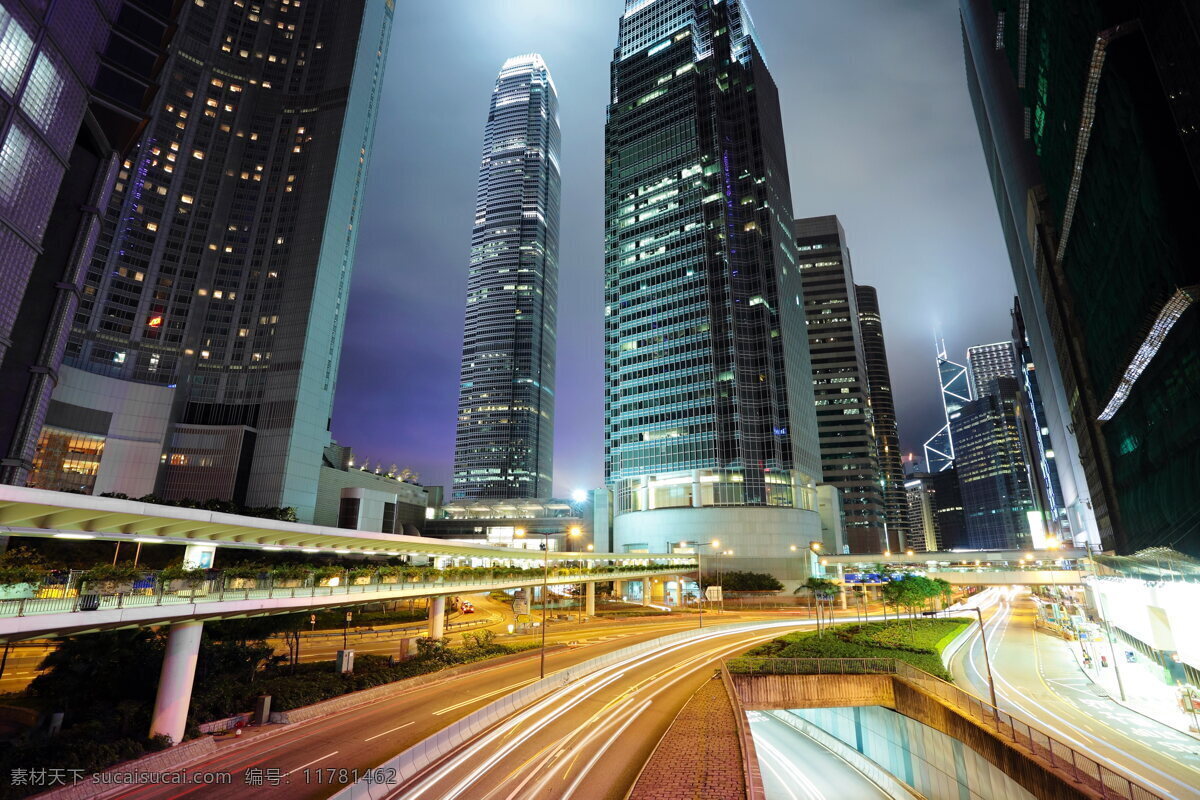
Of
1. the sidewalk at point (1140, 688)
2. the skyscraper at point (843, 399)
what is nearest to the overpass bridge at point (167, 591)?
the sidewalk at point (1140, 688)

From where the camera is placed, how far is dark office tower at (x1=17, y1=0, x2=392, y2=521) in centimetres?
8481

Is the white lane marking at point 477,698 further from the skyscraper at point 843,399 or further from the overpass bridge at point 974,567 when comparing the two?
the skyscraper at point 843,399

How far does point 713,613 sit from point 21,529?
78252 mm

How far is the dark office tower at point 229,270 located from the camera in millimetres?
84812

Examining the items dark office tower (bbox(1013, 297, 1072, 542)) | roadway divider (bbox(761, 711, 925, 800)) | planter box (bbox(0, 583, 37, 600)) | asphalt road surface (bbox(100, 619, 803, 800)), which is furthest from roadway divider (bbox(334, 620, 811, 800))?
dark office tower (bbox(1013, 297, 1072, 542))

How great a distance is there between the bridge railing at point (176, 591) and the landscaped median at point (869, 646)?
898 inches

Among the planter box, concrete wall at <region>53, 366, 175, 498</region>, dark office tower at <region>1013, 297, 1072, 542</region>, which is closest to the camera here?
the planter box

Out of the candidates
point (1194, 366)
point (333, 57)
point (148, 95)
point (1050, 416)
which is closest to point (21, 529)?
point (1194, 366)

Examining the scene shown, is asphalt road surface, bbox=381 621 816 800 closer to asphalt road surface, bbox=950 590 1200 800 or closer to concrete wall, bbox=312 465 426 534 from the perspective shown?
asphalt road surface, bbox=950 590 1200 800

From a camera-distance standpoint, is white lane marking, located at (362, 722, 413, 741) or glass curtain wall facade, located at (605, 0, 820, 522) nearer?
white lane marking, located at (362, 722, 413, 741)

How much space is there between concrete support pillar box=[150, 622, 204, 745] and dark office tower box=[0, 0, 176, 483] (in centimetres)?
4184

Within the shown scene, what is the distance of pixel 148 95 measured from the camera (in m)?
58.9

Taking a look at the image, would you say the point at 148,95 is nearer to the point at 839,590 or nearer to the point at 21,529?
the point at 21,529

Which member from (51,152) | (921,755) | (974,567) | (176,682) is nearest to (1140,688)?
(921,755)
